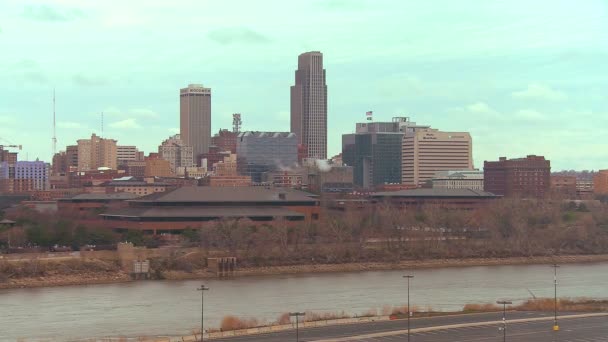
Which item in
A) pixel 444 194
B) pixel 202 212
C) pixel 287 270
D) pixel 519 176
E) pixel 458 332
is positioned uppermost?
pixel 519 176

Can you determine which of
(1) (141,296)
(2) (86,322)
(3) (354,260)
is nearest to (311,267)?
(3) (354,260)

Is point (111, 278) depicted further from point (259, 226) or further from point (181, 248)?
point (259, 226)

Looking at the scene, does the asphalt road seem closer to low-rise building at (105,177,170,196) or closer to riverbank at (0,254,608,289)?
riverbank at (0,254,608,289)

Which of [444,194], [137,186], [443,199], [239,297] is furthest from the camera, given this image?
[137,186]

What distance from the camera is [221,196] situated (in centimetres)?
12069

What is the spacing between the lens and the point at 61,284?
8181cm

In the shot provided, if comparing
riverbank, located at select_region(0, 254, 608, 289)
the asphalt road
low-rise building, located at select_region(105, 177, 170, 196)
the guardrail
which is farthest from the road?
low-rise building, located at select_region(105, 177, 170, 196)

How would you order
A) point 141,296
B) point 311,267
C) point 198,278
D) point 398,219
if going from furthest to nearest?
point 398,219
point 311,267
point 198,278
point 141,296

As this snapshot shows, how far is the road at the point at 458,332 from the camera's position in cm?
5194

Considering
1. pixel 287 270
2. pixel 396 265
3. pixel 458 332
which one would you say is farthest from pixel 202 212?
pixel 458 332

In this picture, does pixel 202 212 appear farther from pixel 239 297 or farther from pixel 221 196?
pixel 239 297

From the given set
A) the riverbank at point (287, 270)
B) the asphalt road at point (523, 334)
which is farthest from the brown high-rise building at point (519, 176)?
the asphalt road at point (523, 334)

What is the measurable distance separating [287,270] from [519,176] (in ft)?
351

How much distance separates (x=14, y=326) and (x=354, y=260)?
4517 cm
